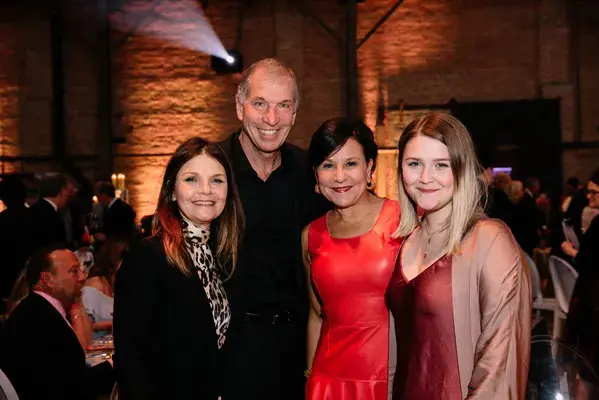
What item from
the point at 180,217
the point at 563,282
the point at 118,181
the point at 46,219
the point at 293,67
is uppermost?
the point at 293,67

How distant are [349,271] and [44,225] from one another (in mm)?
4261

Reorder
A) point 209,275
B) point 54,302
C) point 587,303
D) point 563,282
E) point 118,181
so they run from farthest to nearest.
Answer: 1. point 118,181
2. point 563,282
3. point 587,303
4. point 54,302
5. point 209,275

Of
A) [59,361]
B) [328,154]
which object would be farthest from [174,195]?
[59,361]

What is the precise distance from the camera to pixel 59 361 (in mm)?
3623

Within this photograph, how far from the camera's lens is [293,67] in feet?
43.9

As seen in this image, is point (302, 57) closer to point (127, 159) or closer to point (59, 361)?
point (127, 159)

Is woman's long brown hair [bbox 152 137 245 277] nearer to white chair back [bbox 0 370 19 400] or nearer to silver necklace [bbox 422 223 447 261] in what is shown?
silver necklace [bbox 422 223 447 261]

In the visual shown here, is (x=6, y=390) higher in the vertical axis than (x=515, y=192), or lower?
lower

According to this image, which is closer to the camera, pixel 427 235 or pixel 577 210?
pixel 427 235

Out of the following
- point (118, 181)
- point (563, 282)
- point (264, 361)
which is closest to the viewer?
point (264, 361)

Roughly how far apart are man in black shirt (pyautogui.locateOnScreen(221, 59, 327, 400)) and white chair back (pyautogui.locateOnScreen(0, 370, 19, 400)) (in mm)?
878

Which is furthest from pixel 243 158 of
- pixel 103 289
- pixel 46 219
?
pixel 46 219

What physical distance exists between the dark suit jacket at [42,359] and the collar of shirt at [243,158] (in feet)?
3.61

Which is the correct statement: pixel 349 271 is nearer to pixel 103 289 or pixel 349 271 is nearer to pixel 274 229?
pixel 274 229
